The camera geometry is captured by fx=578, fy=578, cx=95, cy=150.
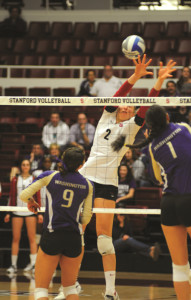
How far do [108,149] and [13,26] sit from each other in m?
11.3

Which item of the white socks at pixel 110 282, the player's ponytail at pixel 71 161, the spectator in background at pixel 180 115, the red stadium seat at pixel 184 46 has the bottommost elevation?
the white socks at pixel 110 282

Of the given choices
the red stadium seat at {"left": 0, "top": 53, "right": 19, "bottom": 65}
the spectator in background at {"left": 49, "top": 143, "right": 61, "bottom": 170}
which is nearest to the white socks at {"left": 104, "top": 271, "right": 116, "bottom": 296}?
the spectator in background at {"left": 49, "top": 143, "right": 61, "bottom": 170}

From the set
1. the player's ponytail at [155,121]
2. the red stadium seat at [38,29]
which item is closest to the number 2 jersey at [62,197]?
the player's ponytail at [155,121]

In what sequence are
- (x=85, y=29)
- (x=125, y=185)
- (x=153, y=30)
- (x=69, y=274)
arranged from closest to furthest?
(x=69, y=274) → (x=125, y=185) → (x=153, y=30) → (x=85, y=29)

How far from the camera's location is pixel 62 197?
17.3ft

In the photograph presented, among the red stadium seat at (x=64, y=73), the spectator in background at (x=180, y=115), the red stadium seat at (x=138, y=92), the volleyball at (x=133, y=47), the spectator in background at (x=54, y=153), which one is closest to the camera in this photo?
the volleyball at (x=133, y=47)

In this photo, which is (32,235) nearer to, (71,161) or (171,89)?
(171,89)

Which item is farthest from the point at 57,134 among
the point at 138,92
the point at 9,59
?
the point at 9,59

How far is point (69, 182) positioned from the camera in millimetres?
5301

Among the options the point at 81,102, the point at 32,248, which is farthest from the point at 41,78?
the point at 81,102

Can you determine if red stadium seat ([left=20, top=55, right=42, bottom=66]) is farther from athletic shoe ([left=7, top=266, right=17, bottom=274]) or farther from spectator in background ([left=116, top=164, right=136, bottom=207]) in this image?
athletic shoe ([left=7, top=266, right=17, bottom=274])

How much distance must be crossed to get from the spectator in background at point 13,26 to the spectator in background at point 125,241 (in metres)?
8.83

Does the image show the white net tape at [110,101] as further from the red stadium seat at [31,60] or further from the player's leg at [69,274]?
the red stadium seat at [31,60]

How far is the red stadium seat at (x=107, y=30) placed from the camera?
16906 mm
